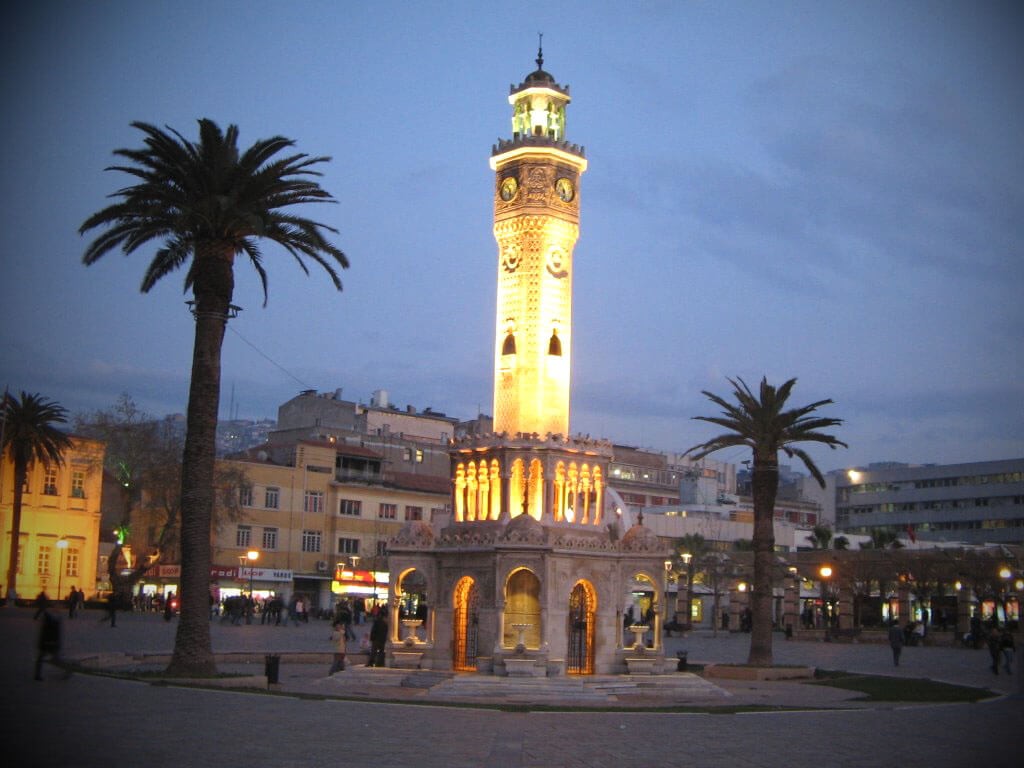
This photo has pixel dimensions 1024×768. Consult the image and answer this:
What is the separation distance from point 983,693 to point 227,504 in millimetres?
47308

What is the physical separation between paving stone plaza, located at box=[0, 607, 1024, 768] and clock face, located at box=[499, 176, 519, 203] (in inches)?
574

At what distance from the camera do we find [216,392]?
2902 centimetres

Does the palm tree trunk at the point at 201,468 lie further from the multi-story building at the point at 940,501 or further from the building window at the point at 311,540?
the multi-story building at the point at 940,501

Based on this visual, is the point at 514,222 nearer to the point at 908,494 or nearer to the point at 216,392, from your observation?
the point at 216,392

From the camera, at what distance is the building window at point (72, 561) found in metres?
71.7

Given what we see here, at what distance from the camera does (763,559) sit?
3828 centimetres

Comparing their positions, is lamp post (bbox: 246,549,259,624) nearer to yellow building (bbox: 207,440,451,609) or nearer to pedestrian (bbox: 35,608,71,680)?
yellow building (bbox: 207,440,451,609)

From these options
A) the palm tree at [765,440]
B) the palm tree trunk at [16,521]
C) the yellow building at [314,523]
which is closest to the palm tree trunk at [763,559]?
the palm tree at [765,440]

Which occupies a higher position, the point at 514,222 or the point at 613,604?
the point at 514,222

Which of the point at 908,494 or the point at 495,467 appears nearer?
the point at 495,467

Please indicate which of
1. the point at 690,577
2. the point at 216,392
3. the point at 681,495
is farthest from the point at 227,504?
the point at 681,495

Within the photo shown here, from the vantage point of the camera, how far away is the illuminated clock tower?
114 feet

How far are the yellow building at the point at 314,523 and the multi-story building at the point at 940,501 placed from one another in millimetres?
50267

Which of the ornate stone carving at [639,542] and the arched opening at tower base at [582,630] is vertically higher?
the ornate stone carving at [639,542]
